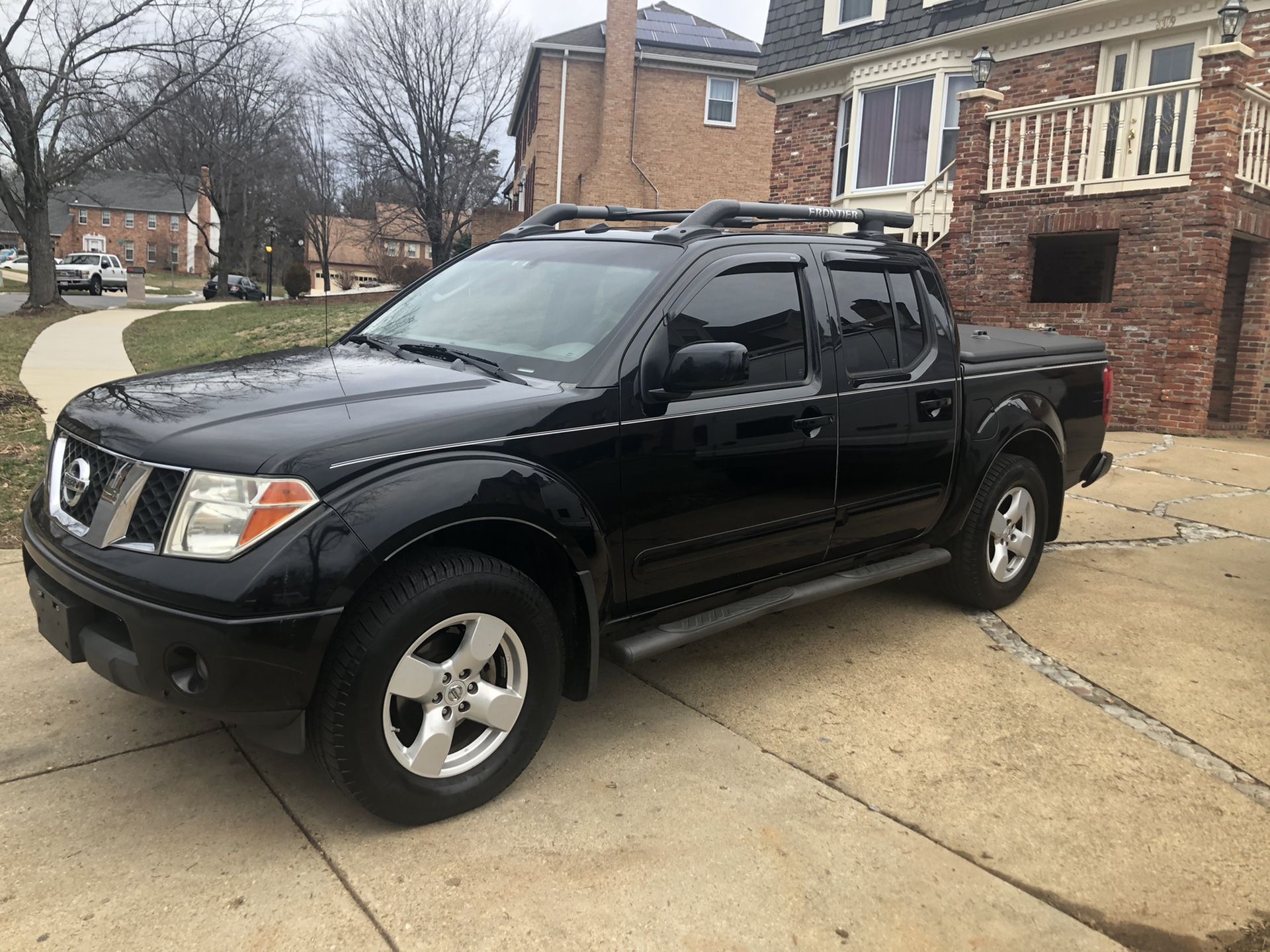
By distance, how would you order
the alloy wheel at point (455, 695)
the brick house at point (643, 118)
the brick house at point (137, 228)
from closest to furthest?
the alloy wheel at point (455, 695) → the brick house at point (643, 118) → the brick house at point (137, 228)

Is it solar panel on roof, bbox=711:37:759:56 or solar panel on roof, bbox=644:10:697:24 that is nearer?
solar panel on roof, bbox=711:37:759:56

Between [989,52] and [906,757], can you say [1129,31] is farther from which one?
[906,757]

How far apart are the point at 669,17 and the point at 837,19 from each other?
14.1 metres

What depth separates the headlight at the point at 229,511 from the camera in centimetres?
260

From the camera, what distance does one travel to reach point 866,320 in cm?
430

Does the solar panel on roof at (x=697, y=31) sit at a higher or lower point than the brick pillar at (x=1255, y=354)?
higher

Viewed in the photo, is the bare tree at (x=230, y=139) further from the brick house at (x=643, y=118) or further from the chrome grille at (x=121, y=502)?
the chrome grille at (x=121, y=502)

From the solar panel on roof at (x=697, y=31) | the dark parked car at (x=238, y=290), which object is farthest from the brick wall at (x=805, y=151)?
the dark parked car at (x=238, y=290)

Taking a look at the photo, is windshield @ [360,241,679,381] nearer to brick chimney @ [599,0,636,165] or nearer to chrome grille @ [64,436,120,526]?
chrome grille @ [64,436,120,526]

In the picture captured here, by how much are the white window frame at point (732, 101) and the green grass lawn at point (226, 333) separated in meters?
11.0

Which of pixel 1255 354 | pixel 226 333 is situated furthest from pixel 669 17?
pixel 1255 354

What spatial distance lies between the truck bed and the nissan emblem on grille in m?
3.72

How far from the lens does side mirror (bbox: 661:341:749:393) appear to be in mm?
3277

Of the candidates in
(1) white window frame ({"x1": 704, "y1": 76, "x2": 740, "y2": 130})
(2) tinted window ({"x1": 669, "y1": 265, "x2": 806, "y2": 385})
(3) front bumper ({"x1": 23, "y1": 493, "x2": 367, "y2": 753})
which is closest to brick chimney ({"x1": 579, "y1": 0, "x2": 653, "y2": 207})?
(1) white window frame ({"x1": 704, "y1": 76, "x2": 740, "y2": 130})
